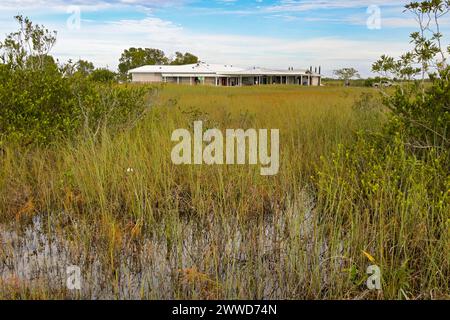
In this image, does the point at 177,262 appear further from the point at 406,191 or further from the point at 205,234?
the point at 406,191

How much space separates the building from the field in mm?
43059

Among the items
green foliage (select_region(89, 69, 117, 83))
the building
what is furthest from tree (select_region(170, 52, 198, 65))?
green foliage (select_region(89, 69, 117, 83))

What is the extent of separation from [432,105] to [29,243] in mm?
4763

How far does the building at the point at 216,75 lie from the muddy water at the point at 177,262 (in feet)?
145

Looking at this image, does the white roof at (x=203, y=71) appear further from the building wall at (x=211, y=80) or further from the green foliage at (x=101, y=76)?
the green foliage at (x=101, y=76)

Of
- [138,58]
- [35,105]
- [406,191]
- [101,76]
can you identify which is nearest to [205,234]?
[406,191]

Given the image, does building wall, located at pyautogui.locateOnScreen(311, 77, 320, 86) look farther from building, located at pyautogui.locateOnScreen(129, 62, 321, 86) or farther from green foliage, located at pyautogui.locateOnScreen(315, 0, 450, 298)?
green foliage, located at pyautogui.locateOnScreen(315, 0, 450, 298)

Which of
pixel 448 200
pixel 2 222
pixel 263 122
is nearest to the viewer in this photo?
pixel 448 200

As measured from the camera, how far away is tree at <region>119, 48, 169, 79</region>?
2135 inches

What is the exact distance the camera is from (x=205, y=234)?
427 centimetres

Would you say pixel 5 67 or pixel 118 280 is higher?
pixel 5 67
